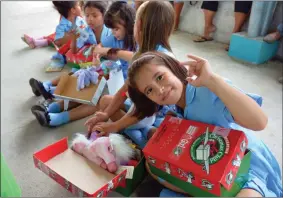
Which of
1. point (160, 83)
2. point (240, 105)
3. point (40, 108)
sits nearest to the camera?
point (240, 105)

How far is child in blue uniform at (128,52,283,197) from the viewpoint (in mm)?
828

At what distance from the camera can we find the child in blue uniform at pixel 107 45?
1.43 m

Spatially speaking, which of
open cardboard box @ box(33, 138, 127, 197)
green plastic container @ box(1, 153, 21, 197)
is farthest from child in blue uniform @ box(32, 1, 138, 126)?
green plastic container @ box(1, 153, 21, 197)

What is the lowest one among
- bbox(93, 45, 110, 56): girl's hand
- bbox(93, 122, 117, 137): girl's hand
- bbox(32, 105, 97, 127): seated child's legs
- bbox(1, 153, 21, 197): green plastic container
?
bbox(32, 105, 97, 127): seated child's legs

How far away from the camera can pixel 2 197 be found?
400 mm

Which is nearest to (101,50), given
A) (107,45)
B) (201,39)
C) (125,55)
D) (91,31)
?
(107,45)

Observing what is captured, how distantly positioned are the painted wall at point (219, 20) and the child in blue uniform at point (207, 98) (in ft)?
5.20

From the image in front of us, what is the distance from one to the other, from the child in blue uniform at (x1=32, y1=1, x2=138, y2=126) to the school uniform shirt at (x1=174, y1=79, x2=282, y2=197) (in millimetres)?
609

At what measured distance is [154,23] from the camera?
1208mm

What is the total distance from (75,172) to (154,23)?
0.67m

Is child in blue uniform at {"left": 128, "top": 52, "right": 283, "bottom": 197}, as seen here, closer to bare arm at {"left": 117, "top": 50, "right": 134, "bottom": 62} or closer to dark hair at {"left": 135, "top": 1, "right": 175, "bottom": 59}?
dark hair at {"left": 135, "top": 1, "right": 175, "bottom": 59}

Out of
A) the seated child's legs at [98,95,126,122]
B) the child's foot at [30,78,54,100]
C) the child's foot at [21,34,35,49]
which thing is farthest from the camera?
the child's foot at [21,34,35,49]

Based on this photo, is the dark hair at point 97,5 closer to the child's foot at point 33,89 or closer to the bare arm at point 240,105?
the child's foot at point 33,89

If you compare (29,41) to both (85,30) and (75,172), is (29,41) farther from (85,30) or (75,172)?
(75,172)
